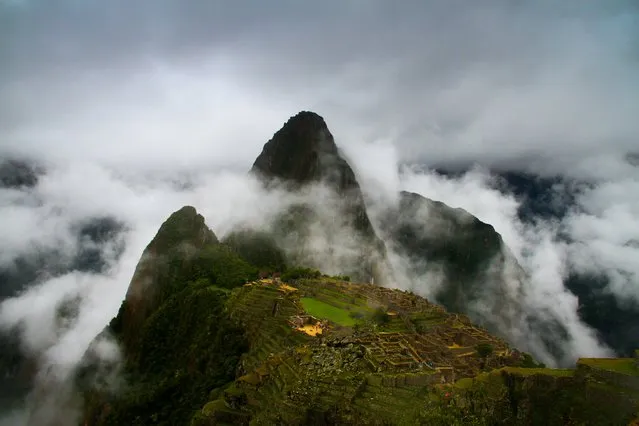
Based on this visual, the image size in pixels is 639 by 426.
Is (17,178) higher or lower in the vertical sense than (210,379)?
higher

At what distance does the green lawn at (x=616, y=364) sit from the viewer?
14.3m

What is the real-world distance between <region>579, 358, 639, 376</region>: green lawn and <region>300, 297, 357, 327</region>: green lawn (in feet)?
78.4

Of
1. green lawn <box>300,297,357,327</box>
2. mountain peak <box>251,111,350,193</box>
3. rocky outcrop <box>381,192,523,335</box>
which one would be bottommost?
green lawn <box>300,297,357,327</box>

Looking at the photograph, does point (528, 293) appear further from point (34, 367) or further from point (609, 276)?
point (34, 367)

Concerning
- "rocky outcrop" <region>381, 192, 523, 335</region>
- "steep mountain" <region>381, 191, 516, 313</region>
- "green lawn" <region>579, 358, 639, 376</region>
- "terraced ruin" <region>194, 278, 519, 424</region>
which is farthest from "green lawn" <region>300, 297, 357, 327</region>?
"steep mountain" <region>381, 191, 516, 313</region>

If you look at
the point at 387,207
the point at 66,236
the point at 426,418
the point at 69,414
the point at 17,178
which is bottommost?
the point at 69,414

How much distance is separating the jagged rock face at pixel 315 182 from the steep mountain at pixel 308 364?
82.5 feet

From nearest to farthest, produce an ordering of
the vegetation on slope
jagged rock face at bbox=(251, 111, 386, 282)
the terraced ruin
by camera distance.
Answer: the terraced ruin
the vegetation on slope
jagged rock face at bbox=(251, 111, 386, 282)

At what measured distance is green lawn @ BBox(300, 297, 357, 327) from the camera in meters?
39.8

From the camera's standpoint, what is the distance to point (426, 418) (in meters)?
16.2

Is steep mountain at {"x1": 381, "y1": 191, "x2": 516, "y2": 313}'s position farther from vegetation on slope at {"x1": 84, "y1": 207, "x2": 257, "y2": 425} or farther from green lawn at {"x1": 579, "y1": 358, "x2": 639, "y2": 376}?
green lawn at {"x1": 579, "y1": 358, "x2": 639, "y2": 376}

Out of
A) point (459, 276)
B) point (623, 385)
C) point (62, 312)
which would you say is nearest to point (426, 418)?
point (623, 385)

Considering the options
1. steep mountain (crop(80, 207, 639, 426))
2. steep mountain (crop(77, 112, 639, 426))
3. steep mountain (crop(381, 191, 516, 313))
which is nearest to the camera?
steep mountain (crop(80, 207, 639, 426))

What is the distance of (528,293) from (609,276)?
61.8ft
